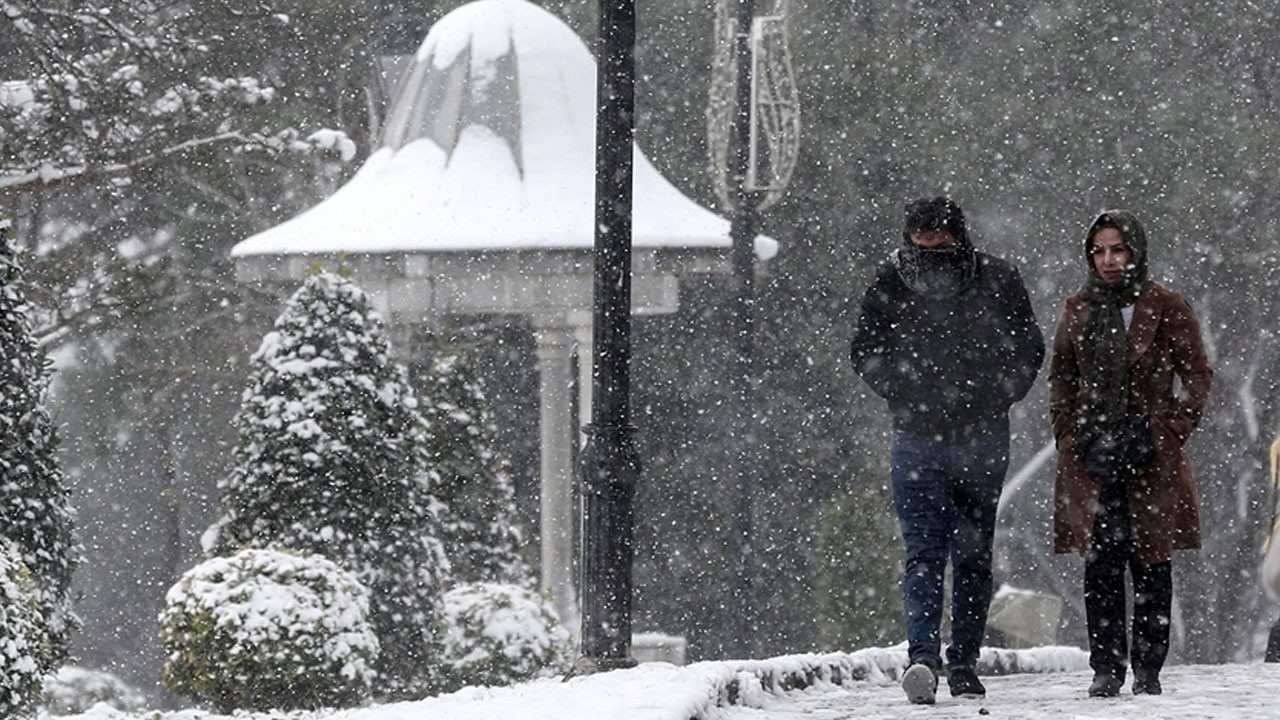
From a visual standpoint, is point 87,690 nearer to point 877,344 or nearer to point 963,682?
point 963,682

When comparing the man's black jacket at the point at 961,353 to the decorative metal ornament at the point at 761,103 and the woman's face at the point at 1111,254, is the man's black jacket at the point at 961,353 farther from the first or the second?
the decorative metal ornament at the point at 761,103

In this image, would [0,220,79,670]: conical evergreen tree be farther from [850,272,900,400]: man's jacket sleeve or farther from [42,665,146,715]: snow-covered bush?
[42,665,146,715]: snow-covered bush

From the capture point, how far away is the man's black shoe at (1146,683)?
8062 mm

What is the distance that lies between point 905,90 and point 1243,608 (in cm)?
835

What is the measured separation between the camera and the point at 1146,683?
26.6 feet

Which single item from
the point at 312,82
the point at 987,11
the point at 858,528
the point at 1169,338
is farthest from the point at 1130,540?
the point at 987,11

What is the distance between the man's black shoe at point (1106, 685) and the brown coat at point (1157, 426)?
0.45 metres

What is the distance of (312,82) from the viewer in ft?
96.6

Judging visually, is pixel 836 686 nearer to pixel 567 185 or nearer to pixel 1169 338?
pixel 1169 338

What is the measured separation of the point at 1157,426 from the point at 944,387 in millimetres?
747

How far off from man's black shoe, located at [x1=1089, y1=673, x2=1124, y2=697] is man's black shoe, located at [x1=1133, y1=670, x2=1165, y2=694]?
88mm

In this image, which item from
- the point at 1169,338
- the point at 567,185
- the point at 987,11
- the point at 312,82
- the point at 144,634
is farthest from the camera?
the point at 144,634

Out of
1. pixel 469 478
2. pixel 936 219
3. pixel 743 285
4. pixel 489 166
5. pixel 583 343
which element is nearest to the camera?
pixel 936 219

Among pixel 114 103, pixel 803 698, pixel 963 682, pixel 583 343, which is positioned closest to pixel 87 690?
pixel 114 103
